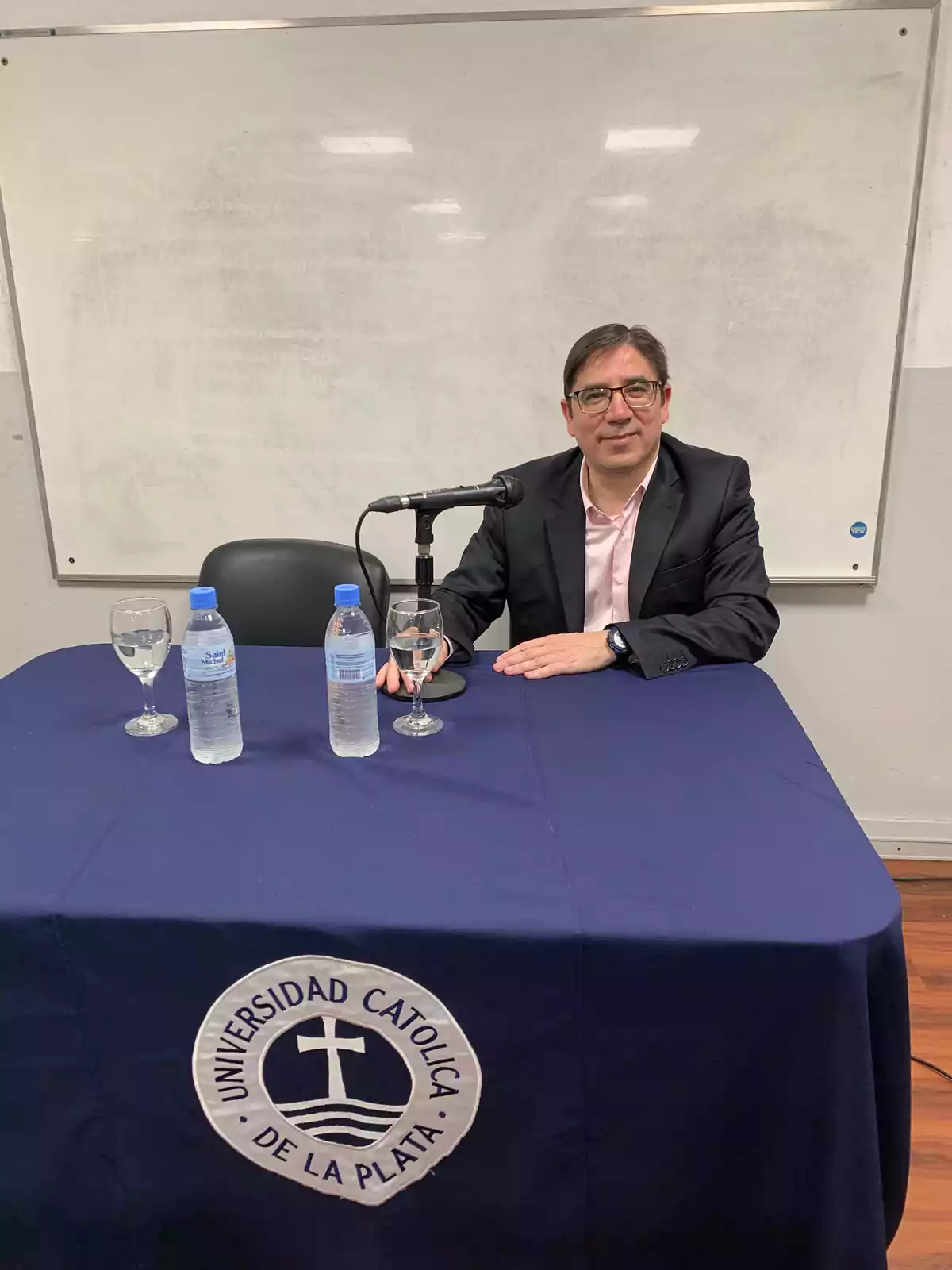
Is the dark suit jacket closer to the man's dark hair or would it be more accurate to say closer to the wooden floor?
the man's dark hair

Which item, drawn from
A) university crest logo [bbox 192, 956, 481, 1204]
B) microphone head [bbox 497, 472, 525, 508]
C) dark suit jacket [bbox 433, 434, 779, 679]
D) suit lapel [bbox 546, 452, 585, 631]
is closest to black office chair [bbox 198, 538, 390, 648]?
dark suit jacket [bbox 433, 434, 779, 679]

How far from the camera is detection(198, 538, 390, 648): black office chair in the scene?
189 cm

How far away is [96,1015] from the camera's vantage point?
86 centimetres

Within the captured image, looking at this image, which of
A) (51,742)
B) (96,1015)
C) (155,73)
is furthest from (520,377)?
(96,1015)

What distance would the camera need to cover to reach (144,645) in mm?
1180

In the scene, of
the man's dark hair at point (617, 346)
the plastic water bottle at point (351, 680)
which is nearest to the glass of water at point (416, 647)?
the plastic water bottle at point (351, 680)

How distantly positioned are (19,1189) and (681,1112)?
2.29 feet

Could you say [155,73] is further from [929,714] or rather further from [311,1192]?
[929,714]

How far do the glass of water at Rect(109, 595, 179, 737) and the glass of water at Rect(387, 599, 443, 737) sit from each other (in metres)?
0.32

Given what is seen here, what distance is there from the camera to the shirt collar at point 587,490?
1686mm

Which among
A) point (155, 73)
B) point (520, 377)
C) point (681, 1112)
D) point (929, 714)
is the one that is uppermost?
point (155, 73)

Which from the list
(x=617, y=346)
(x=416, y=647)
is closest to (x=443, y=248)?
(x=617, y=346)

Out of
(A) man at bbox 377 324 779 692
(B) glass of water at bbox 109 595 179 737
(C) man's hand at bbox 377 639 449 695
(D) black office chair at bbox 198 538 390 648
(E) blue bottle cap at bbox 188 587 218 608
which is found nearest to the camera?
(E) blue bottle cap at bbox 188 587 218 608

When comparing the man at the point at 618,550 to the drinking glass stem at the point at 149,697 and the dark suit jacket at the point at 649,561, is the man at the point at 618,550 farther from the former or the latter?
the drinking glass stem at the point at 149,697
